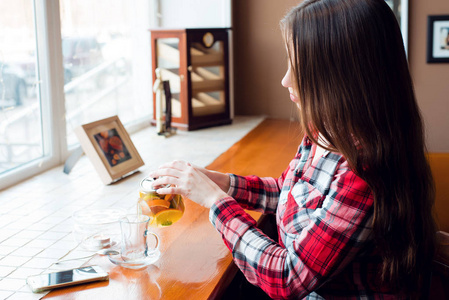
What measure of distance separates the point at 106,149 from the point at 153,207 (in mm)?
591

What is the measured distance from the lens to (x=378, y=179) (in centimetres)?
103

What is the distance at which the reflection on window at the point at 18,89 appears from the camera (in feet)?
5.65

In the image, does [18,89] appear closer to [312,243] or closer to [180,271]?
[180,271]

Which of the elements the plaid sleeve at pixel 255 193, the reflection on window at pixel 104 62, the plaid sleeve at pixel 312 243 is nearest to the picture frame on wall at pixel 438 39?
the reflection on window at pixel 104 62

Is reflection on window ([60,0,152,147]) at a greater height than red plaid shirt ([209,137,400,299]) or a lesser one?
greater

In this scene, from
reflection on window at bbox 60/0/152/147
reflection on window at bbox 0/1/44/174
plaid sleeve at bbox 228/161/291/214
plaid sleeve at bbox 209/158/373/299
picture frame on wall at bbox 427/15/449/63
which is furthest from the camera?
picture frame on wall at bbox 427/15/449/63

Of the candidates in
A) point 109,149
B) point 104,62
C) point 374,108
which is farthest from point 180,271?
point 104,62

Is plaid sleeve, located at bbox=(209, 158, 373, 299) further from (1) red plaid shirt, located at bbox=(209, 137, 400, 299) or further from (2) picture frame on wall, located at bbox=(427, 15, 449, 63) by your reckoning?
(2) picture frame on wall, located at bbox=(427, 15, 449, 63)

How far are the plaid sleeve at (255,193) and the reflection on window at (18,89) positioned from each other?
30.5 inches

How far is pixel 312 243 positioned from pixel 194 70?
1.67 meters

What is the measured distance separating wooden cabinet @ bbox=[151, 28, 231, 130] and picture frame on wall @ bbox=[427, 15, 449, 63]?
107 centimetres

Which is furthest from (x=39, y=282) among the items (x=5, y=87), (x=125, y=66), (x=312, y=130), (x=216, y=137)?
(x=125, y=66)

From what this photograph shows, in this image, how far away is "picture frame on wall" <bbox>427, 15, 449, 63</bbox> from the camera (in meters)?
2.83

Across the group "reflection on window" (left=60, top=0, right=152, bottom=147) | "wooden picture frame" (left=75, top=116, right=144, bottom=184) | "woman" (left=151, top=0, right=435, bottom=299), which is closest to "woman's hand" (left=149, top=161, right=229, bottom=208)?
"woman" (left=151, top=0, right=435, bottom=299)
